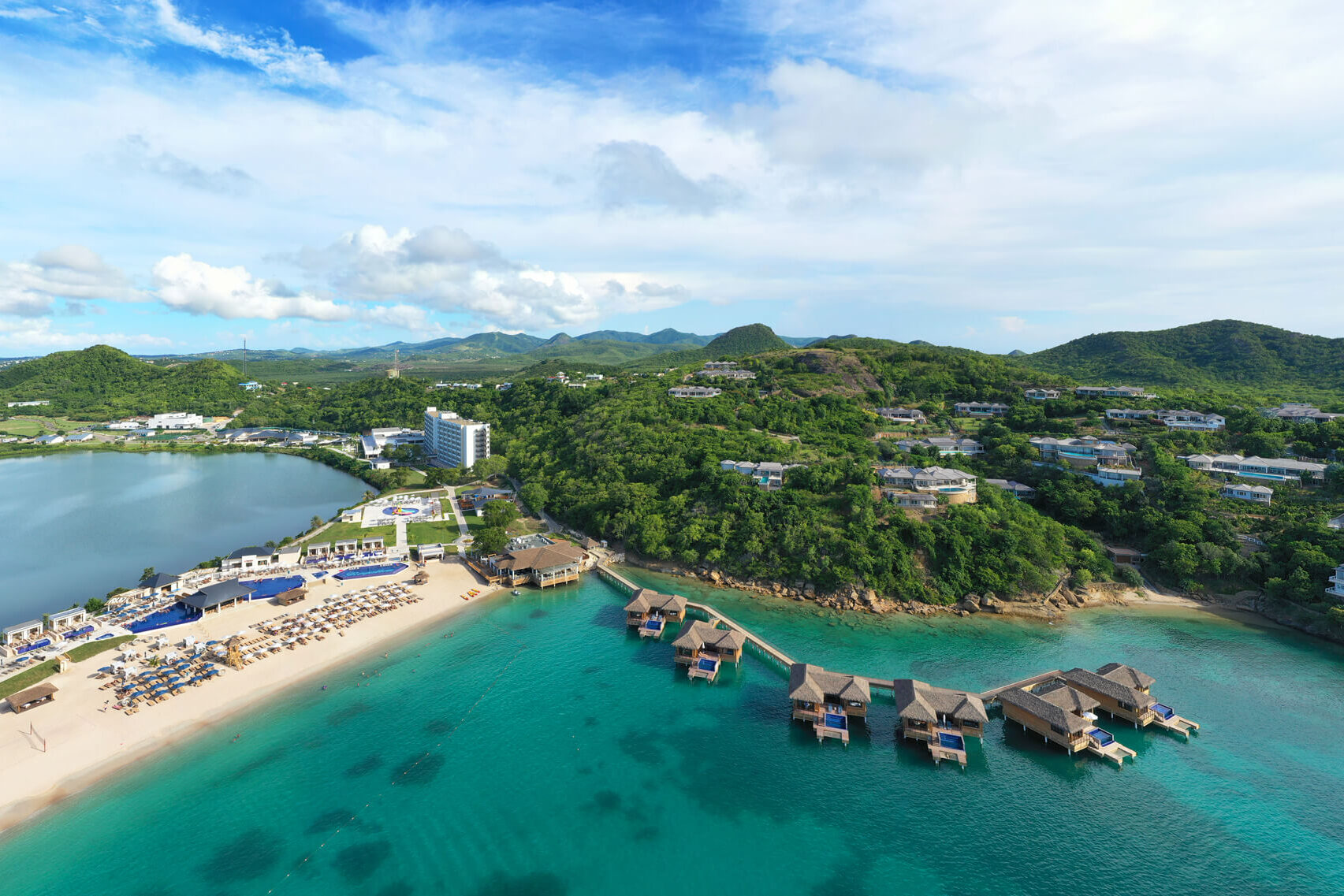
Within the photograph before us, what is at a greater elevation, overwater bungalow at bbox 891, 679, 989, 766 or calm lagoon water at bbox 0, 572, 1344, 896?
overwater bungalow at bbox 891, 679, 989, 766

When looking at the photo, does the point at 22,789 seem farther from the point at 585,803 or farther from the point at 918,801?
the point at 918,801

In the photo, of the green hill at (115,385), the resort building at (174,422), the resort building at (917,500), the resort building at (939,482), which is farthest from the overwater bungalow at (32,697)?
the green hill at (115,385)

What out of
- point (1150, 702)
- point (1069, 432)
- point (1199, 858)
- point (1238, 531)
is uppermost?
point (1069, 432)

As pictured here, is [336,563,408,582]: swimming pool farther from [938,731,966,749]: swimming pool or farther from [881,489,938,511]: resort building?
[881,489,938,511]: resort building

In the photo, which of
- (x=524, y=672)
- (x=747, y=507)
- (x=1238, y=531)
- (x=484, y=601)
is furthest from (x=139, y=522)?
(x=1238, y=531)

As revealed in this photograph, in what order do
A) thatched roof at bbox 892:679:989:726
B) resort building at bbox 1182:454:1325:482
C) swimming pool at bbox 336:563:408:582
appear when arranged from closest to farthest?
thatched roof at bbox 892:679:989:726 < swimming pool at bbox 336:563:408:582 < resort building at bbox 1182:454:1325:482

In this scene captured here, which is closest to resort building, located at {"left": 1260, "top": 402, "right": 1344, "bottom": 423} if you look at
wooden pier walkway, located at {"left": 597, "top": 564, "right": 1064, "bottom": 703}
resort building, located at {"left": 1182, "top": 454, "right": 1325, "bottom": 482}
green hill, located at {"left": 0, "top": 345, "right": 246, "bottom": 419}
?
resort building, located at {"left": 1182, "top": 454, "right": 1325, "bottom": 482}
